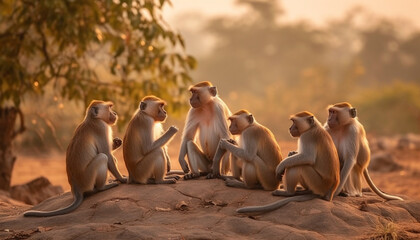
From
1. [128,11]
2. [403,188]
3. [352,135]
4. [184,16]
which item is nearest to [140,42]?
[128,11]

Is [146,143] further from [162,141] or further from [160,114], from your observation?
[160,114]

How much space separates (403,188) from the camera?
42.3ft

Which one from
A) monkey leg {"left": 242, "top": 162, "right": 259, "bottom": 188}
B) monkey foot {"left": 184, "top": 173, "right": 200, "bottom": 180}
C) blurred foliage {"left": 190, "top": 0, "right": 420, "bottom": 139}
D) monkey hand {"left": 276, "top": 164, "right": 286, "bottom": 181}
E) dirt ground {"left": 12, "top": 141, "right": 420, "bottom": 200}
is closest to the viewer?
monkey hand {"left": 276, "top": 164, "right": 286, "bottom": 181}

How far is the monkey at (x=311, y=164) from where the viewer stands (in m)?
6.39

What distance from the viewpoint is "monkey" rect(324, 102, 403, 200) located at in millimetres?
6730

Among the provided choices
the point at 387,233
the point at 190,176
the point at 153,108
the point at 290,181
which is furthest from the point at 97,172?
the point at 387,233

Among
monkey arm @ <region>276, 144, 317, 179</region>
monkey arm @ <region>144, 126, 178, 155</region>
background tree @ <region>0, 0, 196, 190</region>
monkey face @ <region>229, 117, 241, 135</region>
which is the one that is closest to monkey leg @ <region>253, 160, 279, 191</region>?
monkey arm @ <region>276, 144, 317, 179</region>

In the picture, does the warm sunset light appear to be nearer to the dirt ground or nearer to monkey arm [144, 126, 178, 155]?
monkey arm [144, 126, 178, 155]

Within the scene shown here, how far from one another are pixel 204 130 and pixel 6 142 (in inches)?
172

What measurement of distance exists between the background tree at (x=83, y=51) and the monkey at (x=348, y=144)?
2778 mm

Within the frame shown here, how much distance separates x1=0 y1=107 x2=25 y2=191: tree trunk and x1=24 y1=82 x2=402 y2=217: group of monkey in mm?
3797

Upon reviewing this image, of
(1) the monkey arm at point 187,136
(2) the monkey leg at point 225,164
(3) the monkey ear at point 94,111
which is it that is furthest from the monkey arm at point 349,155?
(3) the monkey ear at point 94,111

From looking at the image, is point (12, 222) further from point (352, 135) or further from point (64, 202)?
point (352, 135)

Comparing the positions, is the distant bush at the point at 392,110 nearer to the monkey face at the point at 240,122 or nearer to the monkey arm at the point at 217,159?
the monkey arm at the point at 217,159
